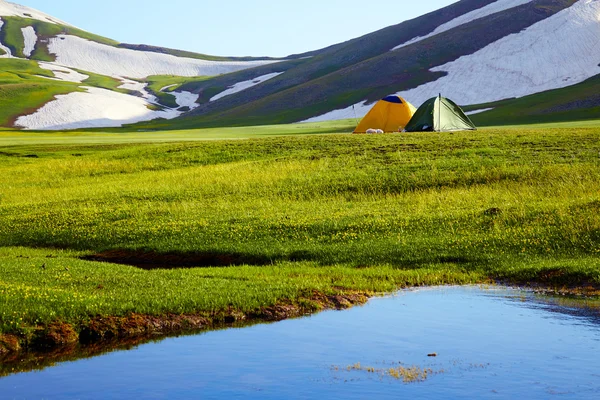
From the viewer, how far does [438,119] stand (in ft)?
200

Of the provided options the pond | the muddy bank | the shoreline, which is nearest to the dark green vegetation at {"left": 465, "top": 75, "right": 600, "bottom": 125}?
the shoreline

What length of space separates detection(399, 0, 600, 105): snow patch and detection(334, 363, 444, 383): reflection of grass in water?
121 metres

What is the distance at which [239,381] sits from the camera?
13.5 metres

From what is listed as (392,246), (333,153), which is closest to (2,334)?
(392,246)

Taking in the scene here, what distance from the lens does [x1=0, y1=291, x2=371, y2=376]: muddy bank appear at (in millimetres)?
15125

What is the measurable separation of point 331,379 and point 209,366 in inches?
90.8

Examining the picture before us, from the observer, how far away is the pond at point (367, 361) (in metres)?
12.8

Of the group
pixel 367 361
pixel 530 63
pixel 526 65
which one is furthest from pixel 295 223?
pixel 530 63

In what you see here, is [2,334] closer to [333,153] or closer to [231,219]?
[231,219]

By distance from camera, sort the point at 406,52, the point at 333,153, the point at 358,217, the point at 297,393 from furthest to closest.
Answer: the point at 406,52 → the point at 333,153 → the point at 358,217 → the point at 297,393

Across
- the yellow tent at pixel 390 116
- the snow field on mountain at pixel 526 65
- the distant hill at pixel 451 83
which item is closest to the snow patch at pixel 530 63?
the snow field on mountain at pixel 526 65

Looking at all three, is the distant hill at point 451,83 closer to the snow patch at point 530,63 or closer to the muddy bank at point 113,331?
the snow patch at point 530,63

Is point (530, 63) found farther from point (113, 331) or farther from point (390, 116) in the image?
point (113, 331)

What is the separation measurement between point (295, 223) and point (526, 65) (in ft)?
403
